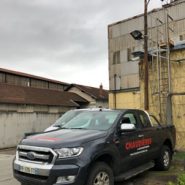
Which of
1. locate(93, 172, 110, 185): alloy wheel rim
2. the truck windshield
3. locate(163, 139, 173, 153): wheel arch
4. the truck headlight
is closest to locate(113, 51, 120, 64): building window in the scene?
locate(163, 139, 173, 153): wheel arch

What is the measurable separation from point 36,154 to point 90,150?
1036 millimetres

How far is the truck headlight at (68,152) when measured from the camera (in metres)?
6.47

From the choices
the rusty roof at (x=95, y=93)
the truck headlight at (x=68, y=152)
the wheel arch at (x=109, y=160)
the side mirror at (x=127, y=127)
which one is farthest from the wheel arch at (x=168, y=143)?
the rusty roof at (x=95, y=93)

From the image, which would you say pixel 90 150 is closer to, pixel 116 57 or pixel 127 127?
pixel 127 127

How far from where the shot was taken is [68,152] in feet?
21.3

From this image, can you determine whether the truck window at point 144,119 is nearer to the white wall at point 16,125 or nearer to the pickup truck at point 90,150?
the pickup truck at point 90,150

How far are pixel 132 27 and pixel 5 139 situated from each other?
14.3m

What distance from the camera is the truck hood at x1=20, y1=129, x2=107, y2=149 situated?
6.61 metres

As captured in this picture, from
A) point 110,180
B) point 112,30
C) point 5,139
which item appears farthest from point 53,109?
point 110,180

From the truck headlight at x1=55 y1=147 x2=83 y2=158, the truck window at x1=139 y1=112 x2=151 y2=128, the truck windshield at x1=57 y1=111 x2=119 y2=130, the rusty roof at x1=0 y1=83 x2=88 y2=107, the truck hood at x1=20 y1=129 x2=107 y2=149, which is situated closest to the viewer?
the truck headlight at x1=55 y1=147 x2=83 y2=158

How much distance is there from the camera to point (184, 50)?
1482 cm

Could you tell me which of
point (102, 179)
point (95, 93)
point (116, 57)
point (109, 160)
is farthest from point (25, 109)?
point (102, 179)

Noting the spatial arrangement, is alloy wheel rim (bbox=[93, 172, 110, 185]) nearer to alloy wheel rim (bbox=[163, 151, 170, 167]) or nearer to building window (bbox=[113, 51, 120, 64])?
alloy wheel rim (bbox=[163, 151, 170, 167])

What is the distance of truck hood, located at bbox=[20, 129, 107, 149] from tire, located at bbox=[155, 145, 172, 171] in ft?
9.98
